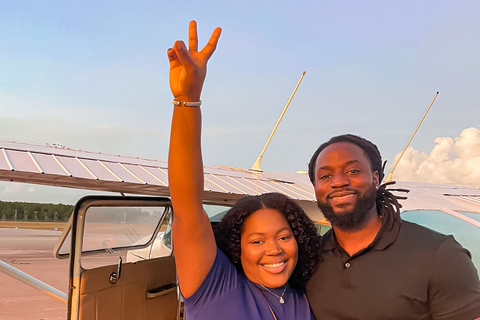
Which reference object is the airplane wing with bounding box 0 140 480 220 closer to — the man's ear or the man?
the man's ear

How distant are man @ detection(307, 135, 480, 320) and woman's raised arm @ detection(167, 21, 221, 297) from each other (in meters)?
0.61

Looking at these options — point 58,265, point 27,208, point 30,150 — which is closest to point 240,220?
point 30,150

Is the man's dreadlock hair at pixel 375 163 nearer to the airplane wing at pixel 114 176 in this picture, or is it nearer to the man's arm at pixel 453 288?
the man's arm at pixel 453 288

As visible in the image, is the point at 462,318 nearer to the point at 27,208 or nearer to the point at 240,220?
the point at 240,220

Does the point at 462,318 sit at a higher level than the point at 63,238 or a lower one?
lower

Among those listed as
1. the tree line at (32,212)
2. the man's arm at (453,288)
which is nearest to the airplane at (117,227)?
the man's arm at (453,288)

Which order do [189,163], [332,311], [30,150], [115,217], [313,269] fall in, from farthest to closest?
[30,150] → [115,217] → [313,269] → [332,311] → [189,163]

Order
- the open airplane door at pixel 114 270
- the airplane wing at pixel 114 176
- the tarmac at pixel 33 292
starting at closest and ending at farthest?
the open airplane door at pixel 114 270 < the airplane wing at pixel 114 176 < the tarmac at pixel 33 292

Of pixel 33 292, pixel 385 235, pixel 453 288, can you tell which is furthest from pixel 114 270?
pixel 33 292

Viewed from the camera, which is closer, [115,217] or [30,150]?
[115,217]

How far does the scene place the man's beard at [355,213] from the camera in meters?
1.92

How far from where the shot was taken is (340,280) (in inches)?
72.9

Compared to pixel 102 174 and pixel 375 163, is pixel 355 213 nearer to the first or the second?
pixel 375 163

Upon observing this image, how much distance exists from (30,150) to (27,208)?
3709cm
